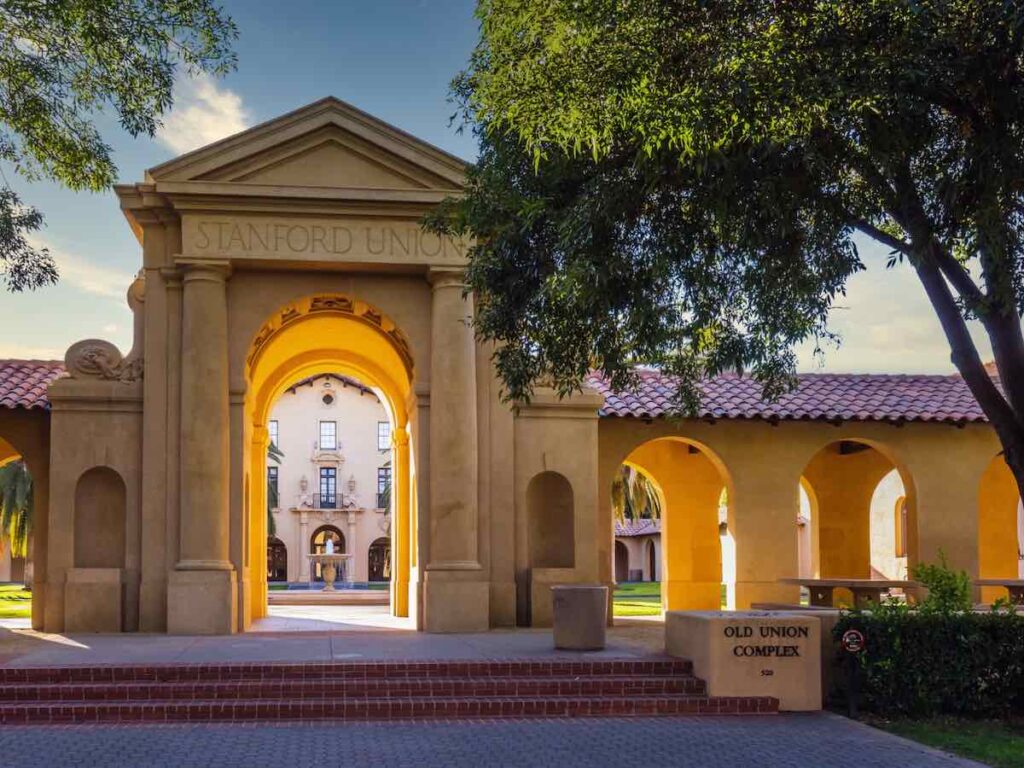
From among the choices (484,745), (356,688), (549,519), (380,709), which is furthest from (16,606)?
(484,745)

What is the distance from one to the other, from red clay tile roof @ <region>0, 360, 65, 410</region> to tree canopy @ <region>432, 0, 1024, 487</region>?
36.7 ft

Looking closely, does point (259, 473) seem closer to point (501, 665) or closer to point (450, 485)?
point (450, 485)

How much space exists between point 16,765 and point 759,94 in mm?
9223

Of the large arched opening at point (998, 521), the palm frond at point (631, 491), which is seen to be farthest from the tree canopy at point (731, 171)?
the palm frond at point (631, 491)

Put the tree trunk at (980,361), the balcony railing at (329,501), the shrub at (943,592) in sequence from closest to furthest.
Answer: the tree trunk at (980,361), the shrub at (943,592), the balcony railing at (329,501)

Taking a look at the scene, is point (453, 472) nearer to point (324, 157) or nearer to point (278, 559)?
point (324, 157)

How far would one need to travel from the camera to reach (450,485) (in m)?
21.4

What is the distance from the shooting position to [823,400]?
86.7ft

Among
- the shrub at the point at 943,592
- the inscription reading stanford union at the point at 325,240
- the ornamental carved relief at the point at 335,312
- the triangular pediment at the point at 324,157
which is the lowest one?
the shrub at the point at 943,592

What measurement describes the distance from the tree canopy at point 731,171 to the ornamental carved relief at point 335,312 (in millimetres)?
7381

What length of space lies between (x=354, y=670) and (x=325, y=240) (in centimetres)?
851

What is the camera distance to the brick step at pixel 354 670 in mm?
15047

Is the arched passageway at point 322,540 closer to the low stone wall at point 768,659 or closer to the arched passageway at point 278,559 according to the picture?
the arched passageway at point 278,559

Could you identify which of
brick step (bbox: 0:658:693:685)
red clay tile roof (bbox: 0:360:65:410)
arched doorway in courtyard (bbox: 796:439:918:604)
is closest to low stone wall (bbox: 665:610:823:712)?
brick step (bbox: 0:658:693:685)
